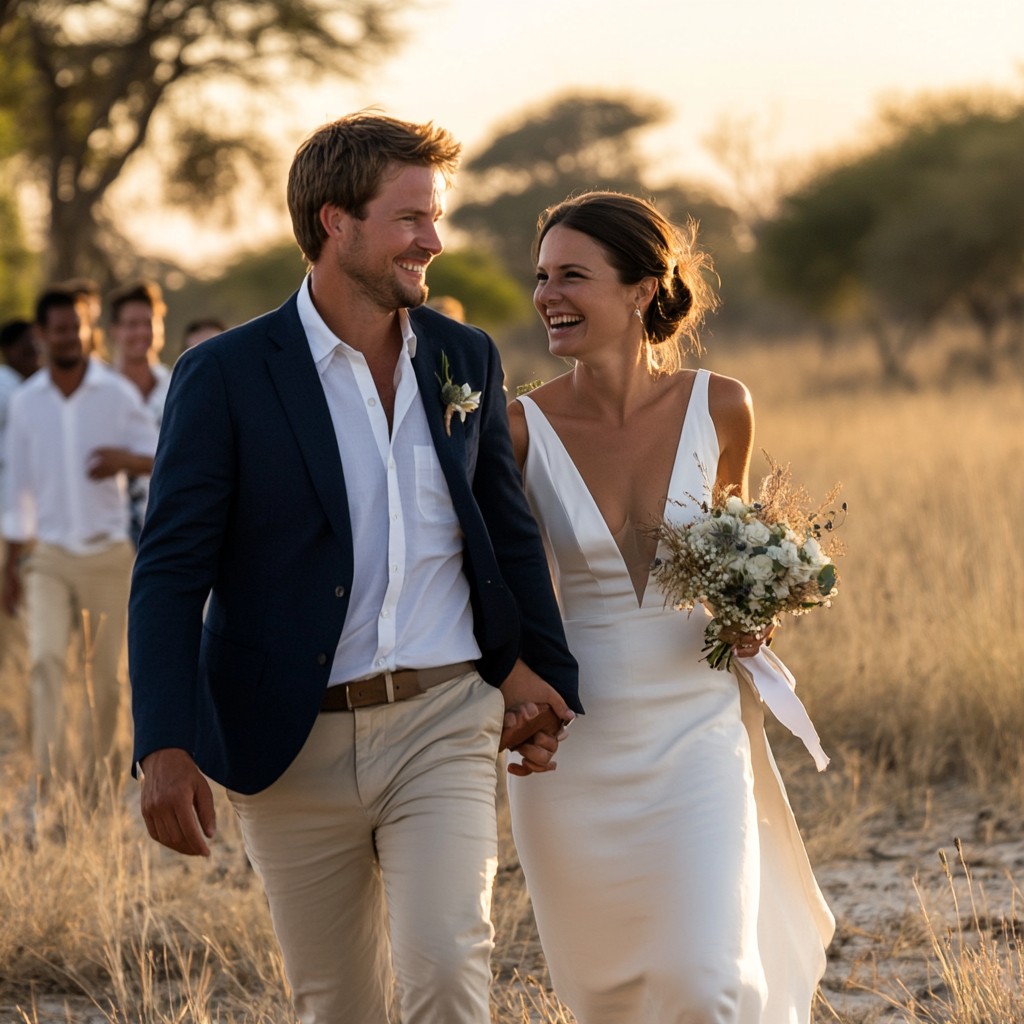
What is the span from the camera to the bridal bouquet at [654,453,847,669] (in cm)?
352

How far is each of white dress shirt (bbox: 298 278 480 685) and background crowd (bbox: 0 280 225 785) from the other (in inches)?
143

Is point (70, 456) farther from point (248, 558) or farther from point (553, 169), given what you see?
point (553, 169)

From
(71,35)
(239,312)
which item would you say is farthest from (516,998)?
(239,312)

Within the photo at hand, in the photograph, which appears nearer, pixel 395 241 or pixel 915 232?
pixel 395 241

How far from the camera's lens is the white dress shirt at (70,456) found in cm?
672

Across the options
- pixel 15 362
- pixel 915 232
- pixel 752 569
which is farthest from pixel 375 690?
pixel 915 232

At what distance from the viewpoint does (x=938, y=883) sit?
509 cm

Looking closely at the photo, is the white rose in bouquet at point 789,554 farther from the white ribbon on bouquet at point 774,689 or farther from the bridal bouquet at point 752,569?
the white ribbon on bouquet at point 774,689

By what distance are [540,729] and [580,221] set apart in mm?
1350

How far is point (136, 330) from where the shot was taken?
759 centimetres

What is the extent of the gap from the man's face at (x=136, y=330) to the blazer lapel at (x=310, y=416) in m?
4.72

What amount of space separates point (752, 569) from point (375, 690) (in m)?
1.02

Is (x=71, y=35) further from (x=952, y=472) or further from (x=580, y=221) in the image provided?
(x=580, y=221)

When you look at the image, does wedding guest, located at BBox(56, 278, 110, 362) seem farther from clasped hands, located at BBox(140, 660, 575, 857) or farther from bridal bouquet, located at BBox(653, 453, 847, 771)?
clasped hands, located at BBox(140, 660, 575, 857)
